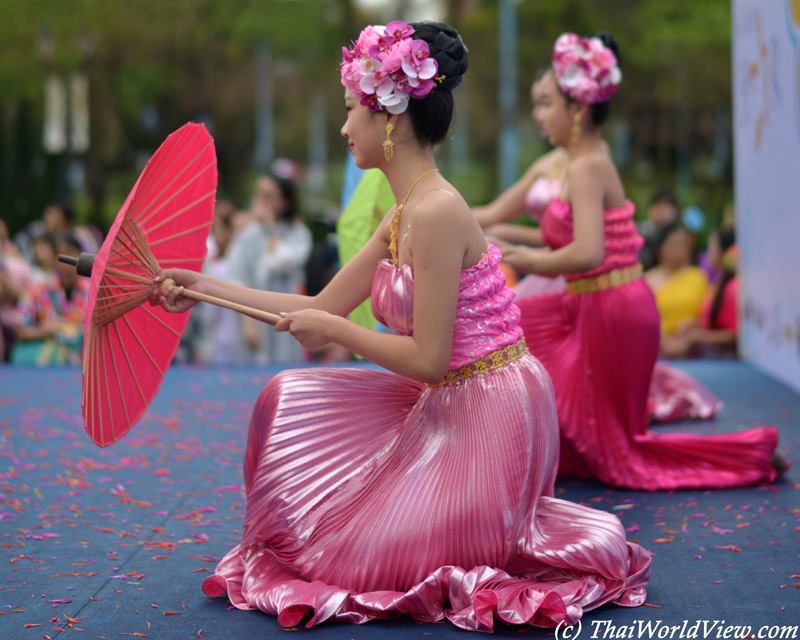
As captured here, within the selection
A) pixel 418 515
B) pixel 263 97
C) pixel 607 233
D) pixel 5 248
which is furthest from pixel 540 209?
pixel 263 97

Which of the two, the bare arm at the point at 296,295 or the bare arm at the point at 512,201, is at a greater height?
the bare arm at the point at 512,201

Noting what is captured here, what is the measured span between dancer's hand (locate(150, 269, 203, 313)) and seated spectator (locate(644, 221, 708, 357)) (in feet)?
15.1

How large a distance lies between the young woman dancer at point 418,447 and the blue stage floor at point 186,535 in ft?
0.25

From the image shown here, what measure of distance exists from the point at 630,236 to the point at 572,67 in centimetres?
66

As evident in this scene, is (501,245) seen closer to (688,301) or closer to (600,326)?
(600,326)

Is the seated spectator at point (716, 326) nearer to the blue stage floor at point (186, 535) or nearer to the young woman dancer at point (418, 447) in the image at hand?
the blue stage floor at point (186, 535)

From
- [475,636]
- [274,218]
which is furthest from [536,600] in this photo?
[274,218]

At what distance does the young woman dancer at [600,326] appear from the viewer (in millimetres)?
3346

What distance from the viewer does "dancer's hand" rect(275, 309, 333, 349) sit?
7.22 ft

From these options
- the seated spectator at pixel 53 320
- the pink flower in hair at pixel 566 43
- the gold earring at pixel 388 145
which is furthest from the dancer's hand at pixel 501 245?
the seated spectator at pixel 53 320

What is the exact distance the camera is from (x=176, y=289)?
2346 millimetres

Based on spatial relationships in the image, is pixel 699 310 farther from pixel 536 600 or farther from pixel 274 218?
pixel 536 600

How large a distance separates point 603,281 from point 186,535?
5.68 feet

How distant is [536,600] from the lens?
2.09 meters
